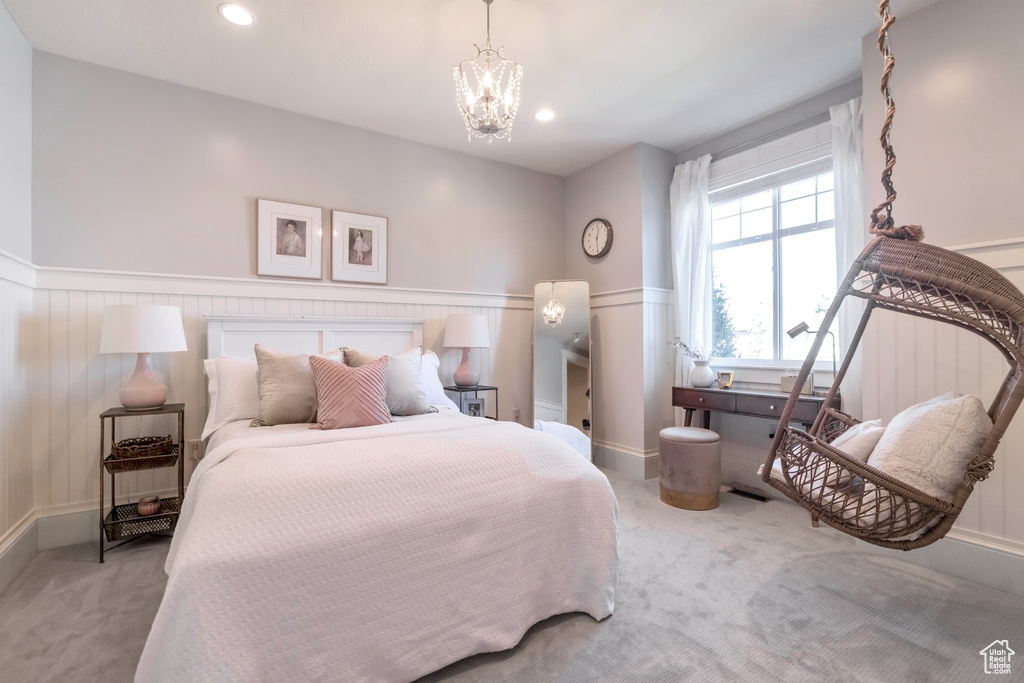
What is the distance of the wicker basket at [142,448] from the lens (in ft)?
8.30

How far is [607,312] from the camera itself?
4293 millimetres

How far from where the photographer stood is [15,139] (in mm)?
2420

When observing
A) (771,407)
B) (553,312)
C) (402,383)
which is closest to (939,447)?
(771,407)

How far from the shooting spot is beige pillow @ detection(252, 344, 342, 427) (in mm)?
2521

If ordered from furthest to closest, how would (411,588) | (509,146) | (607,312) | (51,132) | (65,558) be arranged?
1. (607,312)
2. (509,146)
3. (51,132)
4. (65,558)
5. (411,588)

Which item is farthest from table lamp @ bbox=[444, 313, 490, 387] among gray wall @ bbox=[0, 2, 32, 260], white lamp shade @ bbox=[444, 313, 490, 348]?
gray wall @ bbox=[0, 2, 32, 260]

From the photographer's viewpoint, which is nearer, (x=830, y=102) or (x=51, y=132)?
(x=51, y=132)

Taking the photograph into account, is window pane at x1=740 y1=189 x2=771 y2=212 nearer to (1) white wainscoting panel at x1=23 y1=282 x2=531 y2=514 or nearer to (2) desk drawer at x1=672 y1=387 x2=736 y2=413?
(2) desk drawer at x1=672 y1=387 x2=736 y2=413

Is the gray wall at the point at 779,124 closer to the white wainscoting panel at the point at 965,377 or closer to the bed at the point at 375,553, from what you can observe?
the white wainscoting panel at the point at 965,377

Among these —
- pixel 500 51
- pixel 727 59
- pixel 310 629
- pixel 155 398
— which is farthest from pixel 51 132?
pixel 727 59

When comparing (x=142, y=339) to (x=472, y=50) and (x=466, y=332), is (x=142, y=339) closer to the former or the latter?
(x=466, y=332)

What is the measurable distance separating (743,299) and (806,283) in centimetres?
48

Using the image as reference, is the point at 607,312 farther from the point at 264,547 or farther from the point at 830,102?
the point at 264,547

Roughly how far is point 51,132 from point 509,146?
2941mm
